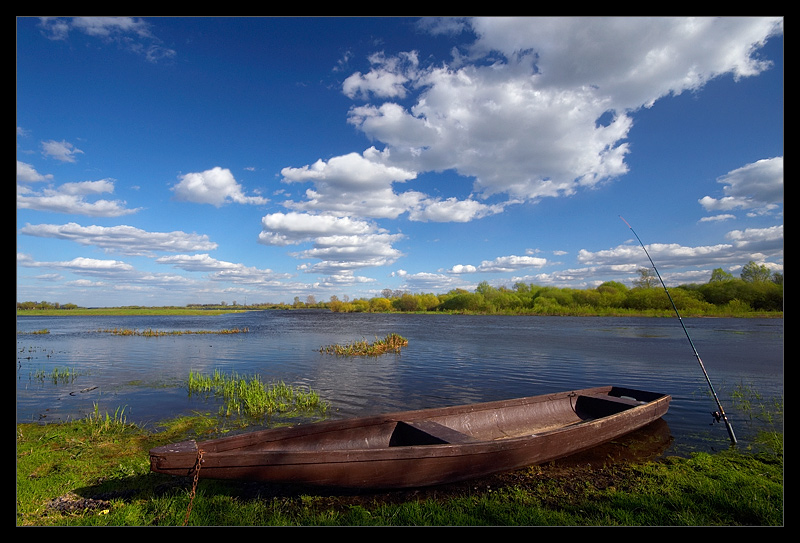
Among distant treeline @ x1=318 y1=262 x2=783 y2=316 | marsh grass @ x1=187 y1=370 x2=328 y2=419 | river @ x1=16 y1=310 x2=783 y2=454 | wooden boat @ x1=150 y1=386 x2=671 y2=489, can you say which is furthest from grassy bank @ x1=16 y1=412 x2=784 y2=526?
distant treeline @ x1=318 y1=262 x2=783 y2=316

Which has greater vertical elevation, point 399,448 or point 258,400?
point 399,448

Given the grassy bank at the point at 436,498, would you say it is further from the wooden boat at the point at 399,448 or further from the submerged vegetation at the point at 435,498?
the wooden boat at the point at 399,448

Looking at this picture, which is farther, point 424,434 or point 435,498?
point 424,434

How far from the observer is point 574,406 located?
10.9 meters

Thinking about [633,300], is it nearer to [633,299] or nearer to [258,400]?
[633,299]

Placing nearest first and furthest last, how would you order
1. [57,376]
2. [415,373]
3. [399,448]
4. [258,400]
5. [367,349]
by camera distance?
1. [399,448]
2. [258,400]
3. [57,376]
4. [415,373]
5. [367,349]

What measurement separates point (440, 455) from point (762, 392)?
1547 cm

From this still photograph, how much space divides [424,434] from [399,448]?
60.0 inches

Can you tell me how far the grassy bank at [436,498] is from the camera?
517 centimetres

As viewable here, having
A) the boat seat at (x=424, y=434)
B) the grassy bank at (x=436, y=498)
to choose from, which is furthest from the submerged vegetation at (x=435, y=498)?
the boat seat at (x=424, y=434)

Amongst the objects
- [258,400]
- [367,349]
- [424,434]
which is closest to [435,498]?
[424,434]

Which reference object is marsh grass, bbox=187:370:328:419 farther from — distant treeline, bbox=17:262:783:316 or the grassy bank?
distant treeline, bbox=17:262:783:316

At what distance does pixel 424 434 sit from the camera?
24.0ft

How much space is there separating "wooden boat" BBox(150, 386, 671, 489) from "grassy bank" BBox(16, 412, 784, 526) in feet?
1.19
